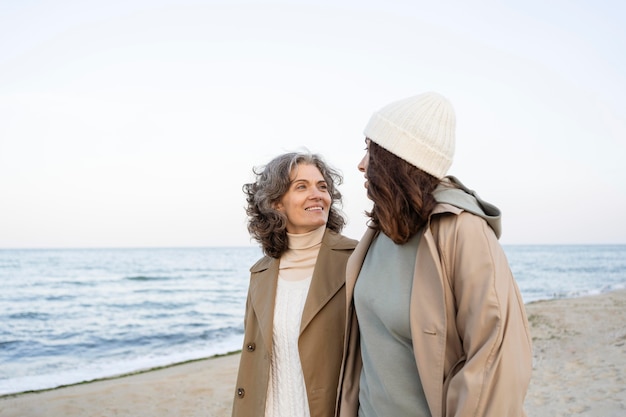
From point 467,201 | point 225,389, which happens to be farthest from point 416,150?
point 225,389

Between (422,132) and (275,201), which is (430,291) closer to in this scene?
(422,132)

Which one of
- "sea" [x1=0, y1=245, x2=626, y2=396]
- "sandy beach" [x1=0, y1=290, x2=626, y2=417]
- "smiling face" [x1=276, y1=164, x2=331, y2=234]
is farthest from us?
"sea" [x1=0, y1=245, x2=626, y2=396]

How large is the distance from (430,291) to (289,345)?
115 cm

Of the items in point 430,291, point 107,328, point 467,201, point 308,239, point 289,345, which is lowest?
point 107,328

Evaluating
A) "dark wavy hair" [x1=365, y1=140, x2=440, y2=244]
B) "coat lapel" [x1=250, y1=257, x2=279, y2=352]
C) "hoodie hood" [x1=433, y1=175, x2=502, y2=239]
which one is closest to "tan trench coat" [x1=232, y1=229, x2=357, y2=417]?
"coat lapel" [x1=250, y1=257, x2=279, y2=352]

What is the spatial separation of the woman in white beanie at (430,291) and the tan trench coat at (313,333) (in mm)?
465

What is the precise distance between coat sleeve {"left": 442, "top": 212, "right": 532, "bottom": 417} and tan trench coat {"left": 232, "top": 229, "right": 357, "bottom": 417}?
38.9 inches

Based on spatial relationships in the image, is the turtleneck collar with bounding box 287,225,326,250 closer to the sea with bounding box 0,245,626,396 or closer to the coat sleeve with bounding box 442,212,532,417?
the coat sleeve with bounding box 442,212,532,417

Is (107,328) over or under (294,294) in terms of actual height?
under

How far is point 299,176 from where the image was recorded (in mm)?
3002

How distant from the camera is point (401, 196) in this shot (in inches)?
73.3

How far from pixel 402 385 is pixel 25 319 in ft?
59.7

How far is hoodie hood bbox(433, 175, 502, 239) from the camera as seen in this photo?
5.88 feet

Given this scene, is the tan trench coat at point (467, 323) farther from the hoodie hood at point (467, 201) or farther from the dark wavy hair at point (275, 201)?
the dark wavy hair at point (275, 201)
